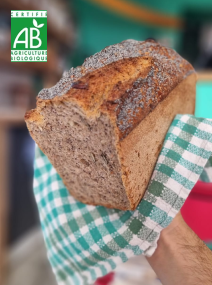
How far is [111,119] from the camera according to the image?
30 centimetres

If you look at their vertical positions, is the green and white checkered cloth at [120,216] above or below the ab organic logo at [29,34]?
below

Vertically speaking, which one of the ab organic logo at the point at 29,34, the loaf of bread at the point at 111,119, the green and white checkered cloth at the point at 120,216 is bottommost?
the green and white checkered cloth at the point at 120,216

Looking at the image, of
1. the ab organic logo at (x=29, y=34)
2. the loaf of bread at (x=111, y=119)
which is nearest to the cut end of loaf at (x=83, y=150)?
the loaf of bread at (x=111, y=119)

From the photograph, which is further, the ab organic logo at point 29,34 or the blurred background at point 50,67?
the blurred background at point 50,67

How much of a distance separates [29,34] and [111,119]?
212 mm

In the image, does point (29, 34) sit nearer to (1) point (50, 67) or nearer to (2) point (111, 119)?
(2) point (111, 119)

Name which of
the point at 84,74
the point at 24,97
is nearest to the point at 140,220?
the point at 84,74

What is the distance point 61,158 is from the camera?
1.31 feet

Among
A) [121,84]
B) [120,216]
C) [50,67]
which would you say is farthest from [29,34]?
[50,67]

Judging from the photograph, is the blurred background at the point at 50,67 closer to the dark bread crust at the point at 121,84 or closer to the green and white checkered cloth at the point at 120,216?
the green and white checkered cloth at the point at 120,216

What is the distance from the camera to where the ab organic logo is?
38 centimetres

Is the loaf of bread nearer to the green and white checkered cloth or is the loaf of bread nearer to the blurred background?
the green and white checkered cloth

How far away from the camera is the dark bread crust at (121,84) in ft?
1.00

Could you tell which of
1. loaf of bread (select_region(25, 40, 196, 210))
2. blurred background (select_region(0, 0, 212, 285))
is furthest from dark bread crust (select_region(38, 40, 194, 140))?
blurred background (select_region(0, 0, 212, 285))
